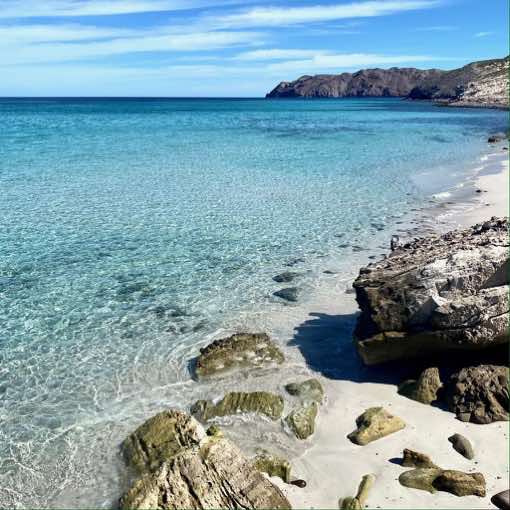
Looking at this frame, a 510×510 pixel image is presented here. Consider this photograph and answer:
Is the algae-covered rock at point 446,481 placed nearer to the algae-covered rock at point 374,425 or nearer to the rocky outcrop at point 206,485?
the algae-covered rock at point 374,425

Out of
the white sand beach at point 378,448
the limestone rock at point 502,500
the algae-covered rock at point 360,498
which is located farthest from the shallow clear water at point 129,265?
the limestone rock at point 502,500

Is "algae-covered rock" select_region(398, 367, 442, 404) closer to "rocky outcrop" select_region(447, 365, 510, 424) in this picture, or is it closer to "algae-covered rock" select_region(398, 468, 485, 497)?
"rocky outcrop" select_region(447, 365, 510, 424)

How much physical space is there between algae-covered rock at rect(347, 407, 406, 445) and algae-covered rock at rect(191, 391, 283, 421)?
1.80 meters

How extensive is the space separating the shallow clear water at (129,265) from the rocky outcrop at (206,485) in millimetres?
1403

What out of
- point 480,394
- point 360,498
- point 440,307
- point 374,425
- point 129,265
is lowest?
point 360,498

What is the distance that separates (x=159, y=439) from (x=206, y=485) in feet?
6.64

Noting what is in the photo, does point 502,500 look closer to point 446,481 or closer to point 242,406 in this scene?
point 446,481

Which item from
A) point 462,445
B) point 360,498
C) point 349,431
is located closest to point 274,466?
point 360,498

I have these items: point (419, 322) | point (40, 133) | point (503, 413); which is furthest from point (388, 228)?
point (40, 133)

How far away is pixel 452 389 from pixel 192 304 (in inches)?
346

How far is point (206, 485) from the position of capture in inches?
349

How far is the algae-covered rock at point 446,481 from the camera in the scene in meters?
9.29

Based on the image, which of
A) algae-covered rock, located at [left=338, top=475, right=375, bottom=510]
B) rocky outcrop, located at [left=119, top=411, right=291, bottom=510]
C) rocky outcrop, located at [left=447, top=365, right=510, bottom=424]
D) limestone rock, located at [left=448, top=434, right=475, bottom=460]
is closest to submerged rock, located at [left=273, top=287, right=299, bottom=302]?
rocky outcrop, located at [left=447, top=365, right=510, bottom=424]

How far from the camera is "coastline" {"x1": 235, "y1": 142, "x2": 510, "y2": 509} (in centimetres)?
950
